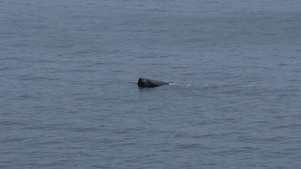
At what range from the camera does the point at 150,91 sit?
103312 millimetres

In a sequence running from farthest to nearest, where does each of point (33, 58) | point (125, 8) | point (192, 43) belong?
point (125, 8) < point (192, 43) < point (33, 58)

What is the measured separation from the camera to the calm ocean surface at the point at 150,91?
81.3m

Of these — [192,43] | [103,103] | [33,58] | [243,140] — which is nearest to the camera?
[243,140]

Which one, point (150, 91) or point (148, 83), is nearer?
point (150, 91)

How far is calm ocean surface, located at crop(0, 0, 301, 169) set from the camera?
8131 centimetres

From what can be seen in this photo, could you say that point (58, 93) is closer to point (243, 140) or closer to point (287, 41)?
point (243, 140)

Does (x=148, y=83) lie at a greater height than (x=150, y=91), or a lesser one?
greater

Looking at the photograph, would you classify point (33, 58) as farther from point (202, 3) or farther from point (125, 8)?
point (202, 3)

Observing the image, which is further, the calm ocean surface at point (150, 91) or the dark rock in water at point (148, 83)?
the dark rock in water at point (148, 83)

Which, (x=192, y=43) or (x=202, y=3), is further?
(x=202, y=3)

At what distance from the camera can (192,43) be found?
13612 centimetres

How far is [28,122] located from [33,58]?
32940mm

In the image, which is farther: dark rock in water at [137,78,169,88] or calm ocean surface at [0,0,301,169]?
dark rock in water at [137,78,169,88]

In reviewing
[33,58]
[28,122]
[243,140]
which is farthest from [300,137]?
[33,58]
